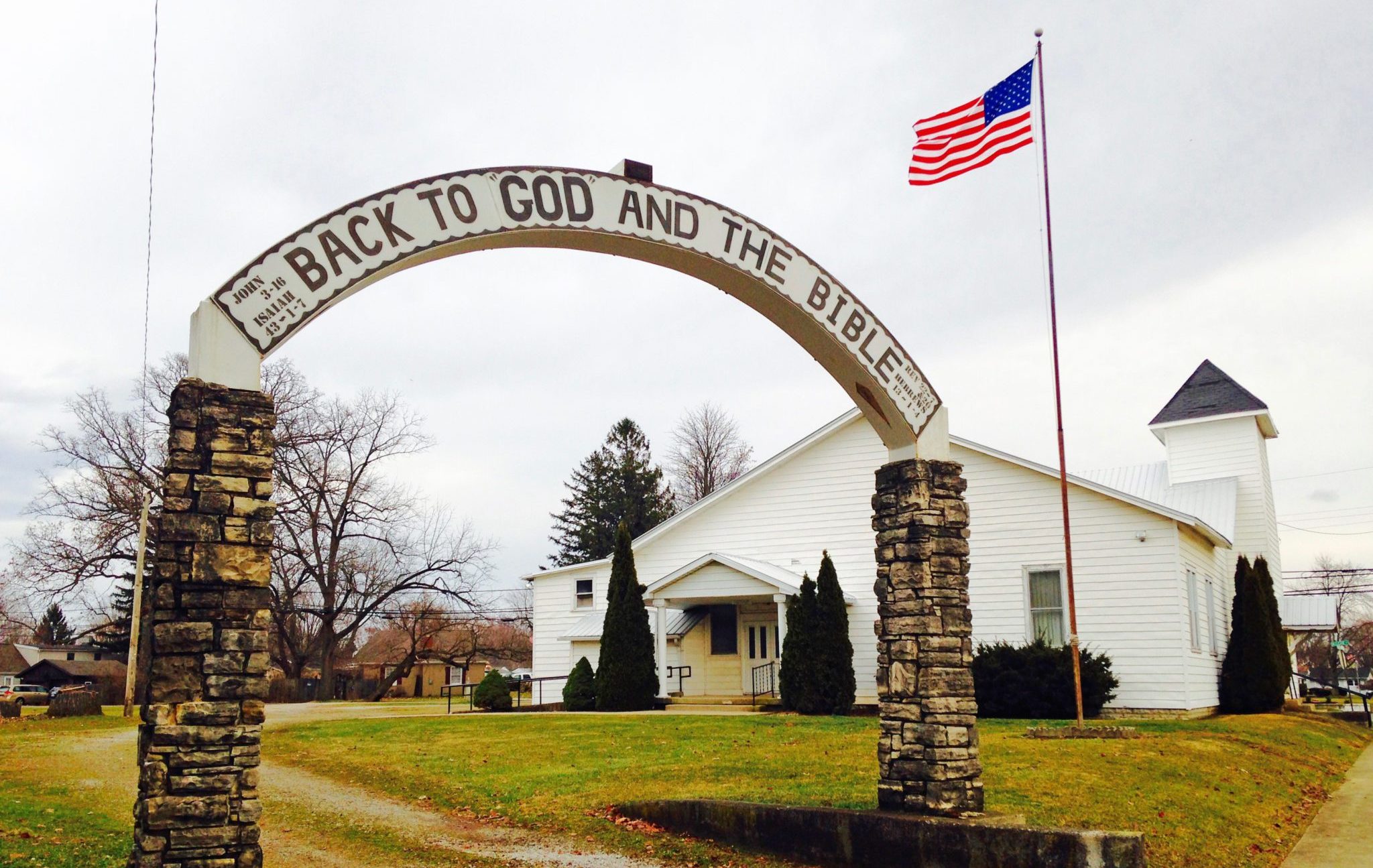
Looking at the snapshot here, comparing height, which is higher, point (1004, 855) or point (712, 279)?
point (712, 279)

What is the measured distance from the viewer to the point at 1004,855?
7172 mm

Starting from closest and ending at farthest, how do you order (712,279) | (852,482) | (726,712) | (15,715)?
(712,279) → (726,712) → (852,482) → (15,715)

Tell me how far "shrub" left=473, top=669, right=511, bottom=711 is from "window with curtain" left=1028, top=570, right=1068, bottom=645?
433 inches

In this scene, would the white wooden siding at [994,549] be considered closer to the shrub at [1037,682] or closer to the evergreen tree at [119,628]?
the shrub at [1037,682]

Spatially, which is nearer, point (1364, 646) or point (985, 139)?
point (985, 139)

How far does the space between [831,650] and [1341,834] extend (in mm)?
9345

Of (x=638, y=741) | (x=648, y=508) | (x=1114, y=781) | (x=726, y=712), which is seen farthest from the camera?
(x=648, y=508)

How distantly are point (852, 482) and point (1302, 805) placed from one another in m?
10.8

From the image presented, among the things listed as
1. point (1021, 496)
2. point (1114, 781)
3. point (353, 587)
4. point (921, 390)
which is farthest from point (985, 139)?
point (353, 587)

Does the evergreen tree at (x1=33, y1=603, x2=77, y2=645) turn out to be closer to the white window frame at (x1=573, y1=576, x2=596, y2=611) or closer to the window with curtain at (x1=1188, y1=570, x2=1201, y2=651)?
the white window frame at (x1=573, y1=576, x2=596, y2=611)

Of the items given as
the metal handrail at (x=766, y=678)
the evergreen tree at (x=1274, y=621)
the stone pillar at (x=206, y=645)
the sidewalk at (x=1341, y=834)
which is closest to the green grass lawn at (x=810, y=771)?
the sidewalk at (x=1341, y=834)

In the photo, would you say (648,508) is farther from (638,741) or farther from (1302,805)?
(1302,805)

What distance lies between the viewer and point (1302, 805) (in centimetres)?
1163

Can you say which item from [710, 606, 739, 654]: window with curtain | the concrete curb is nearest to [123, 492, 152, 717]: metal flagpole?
[710, 606, 739, 654]: window with curtain
